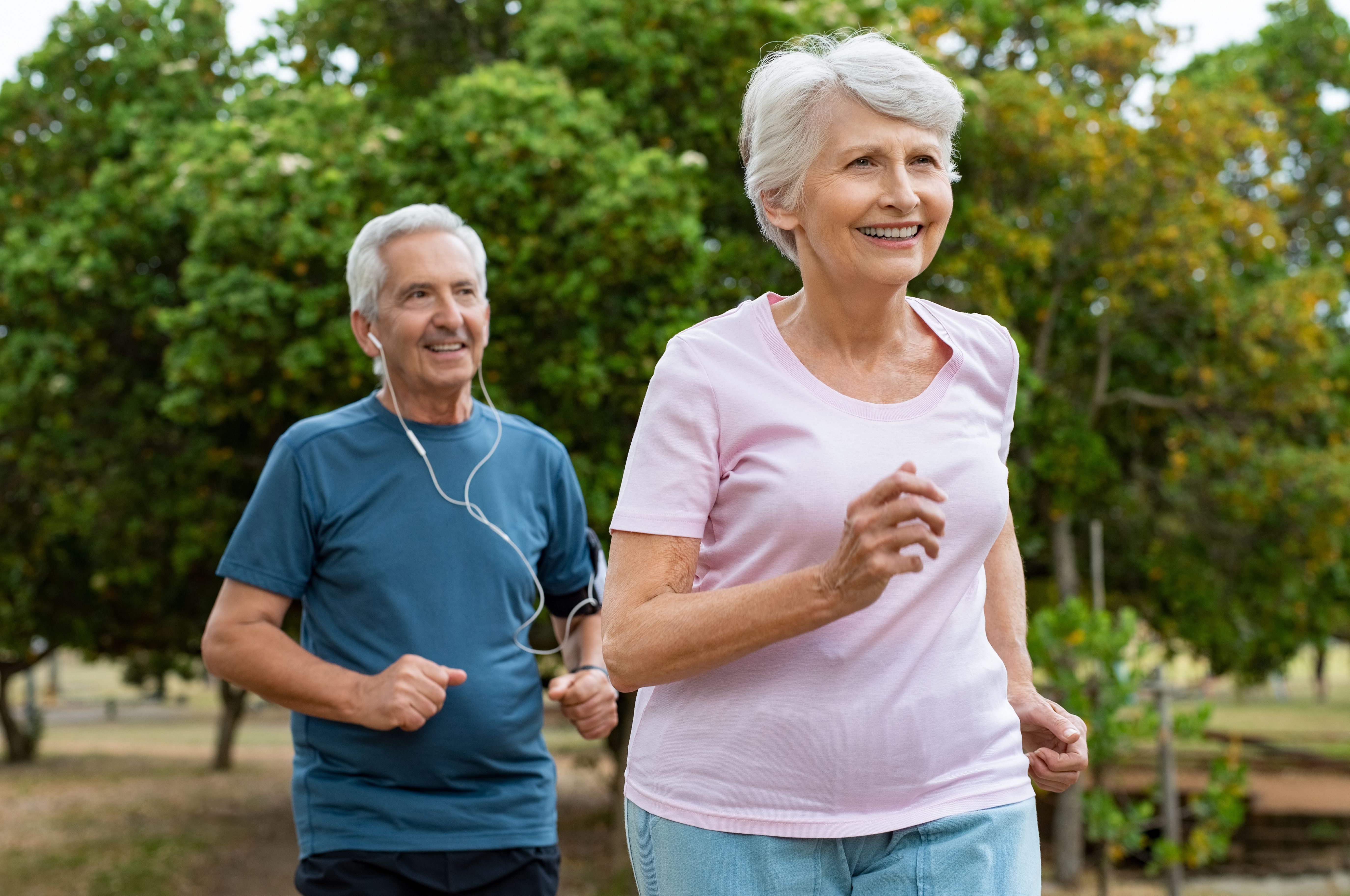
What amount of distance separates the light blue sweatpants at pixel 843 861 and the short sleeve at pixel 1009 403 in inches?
20.5

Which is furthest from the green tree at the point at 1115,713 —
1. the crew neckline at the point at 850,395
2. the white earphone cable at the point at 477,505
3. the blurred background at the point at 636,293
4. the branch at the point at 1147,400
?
the crew neckline at the point at 850,395

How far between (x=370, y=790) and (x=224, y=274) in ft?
23.2

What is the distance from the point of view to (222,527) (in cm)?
1021

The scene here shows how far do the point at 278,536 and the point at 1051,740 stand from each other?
1.59 m

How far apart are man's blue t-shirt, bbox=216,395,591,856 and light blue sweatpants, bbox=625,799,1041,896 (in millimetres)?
1036

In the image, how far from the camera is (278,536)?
266cm

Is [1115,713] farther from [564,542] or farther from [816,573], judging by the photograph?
[816,573]

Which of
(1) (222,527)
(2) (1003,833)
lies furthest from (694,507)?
(1) (222,527)

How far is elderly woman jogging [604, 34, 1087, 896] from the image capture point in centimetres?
160

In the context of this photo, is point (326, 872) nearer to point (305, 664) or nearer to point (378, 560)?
point (305, 664)

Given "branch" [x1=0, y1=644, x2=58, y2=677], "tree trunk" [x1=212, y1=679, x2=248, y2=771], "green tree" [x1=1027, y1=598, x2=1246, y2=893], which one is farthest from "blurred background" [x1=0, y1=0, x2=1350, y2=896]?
"tree trunk" [x1=212, y1=679, x2=248, y2=771]

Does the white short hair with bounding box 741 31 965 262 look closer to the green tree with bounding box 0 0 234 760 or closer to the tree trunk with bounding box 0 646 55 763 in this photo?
the green tree with bounding box 0 0 234 760

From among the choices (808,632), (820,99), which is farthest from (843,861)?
(820,99)

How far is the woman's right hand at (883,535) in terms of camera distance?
1388 millimetres
